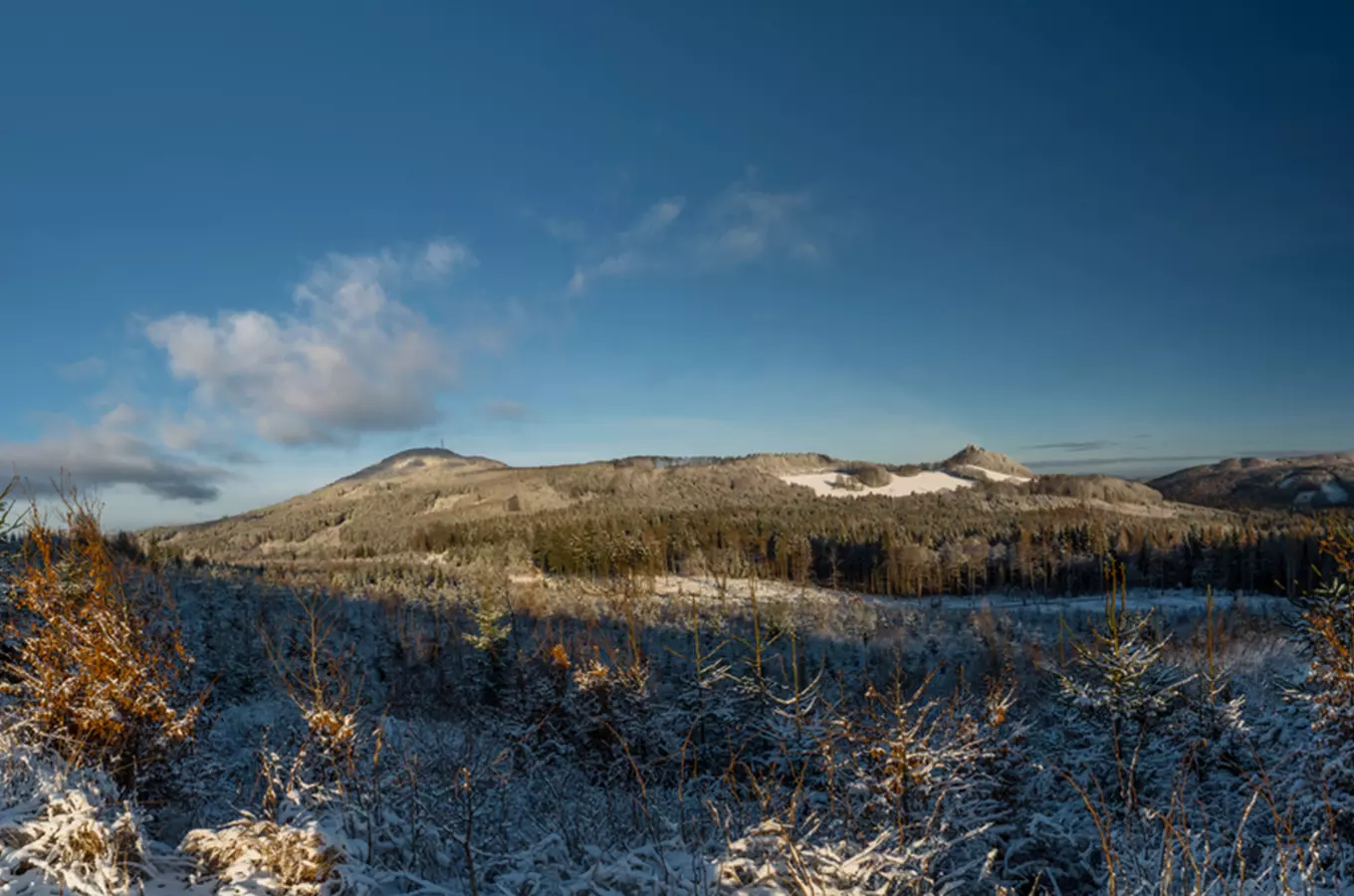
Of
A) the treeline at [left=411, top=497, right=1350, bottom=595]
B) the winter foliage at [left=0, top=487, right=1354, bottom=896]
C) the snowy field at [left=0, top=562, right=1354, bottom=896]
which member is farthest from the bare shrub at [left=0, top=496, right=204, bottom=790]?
the treeline at [left=411, top=497, right=1350, bottom=595]

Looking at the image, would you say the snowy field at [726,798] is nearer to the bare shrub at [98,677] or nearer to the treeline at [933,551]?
the bare shrub at [98,677]

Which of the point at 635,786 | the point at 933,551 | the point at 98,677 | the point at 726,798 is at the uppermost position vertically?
the point at 98,677

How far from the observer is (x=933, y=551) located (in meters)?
116

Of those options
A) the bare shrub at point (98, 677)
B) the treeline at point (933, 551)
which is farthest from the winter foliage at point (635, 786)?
the treeline at point (933, 551)

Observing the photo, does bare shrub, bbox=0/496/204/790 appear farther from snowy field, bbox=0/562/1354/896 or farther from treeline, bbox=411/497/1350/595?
treeline, bbox=411/497/1350/595

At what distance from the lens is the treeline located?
3457 inches

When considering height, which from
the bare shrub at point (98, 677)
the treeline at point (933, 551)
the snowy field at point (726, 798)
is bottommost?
the treeline at point (933, 551)

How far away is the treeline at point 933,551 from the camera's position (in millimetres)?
87812

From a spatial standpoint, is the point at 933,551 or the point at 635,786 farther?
the point at 933,551

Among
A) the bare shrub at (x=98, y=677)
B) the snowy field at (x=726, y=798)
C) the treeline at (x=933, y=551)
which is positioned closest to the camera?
the snowy field at (x=726, y=798)

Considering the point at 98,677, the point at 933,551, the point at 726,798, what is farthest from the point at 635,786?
the point at 933,551

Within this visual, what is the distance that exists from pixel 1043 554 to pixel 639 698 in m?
102

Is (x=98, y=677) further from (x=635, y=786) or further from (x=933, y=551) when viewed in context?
(x=933, y=551)

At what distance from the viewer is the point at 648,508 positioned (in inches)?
7854
